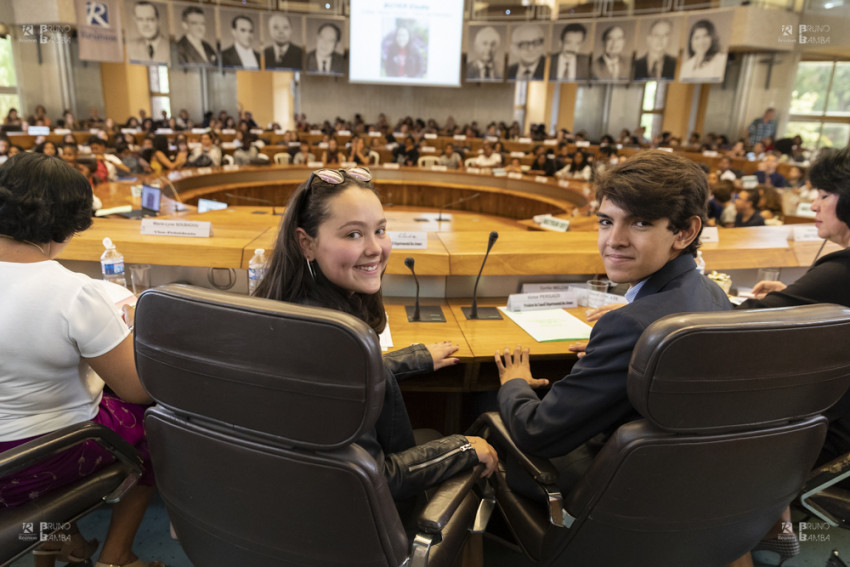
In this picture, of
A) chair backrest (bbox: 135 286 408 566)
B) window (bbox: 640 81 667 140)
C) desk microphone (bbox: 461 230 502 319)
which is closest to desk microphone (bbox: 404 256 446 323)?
desk microphone (bbox: 461 230 502 319)

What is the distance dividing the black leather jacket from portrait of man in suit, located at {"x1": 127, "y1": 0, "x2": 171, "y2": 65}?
11.5 meters

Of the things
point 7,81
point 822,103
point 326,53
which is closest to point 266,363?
point 326,53

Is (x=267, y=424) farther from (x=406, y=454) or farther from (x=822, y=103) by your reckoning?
(x=822, y=103)

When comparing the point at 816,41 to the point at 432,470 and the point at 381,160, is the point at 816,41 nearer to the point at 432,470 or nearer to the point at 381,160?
the point at 381,160

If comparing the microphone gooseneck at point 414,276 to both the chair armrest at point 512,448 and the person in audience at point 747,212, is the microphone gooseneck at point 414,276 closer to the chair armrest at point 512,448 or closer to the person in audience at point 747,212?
the chair armrest at point 512,448

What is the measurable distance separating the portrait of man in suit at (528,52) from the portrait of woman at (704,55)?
2.98 m

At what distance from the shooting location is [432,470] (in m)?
1.13

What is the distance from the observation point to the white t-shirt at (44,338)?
1.16 meters

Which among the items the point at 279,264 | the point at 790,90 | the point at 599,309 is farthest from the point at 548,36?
the point at 279,264

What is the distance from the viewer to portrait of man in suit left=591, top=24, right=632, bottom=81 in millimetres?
10680

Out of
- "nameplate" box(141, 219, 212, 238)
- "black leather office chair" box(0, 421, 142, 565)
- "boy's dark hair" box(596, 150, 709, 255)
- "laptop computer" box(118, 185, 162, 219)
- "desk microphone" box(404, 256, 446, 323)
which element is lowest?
"black leather office chair" box(0, 421, 142, 565)

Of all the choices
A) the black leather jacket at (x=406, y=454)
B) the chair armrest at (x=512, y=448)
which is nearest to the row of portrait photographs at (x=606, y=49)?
the chair armrest at (x=512, y=448)

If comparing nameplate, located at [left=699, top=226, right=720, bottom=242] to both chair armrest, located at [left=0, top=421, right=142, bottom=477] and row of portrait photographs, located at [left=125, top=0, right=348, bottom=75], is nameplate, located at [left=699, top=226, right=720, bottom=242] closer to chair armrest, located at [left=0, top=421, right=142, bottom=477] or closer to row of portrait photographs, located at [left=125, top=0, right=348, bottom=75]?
Result: chair armrest, located at [left=0, top=421, right=142, bottom=477]

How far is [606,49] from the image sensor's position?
1087 centimetres
